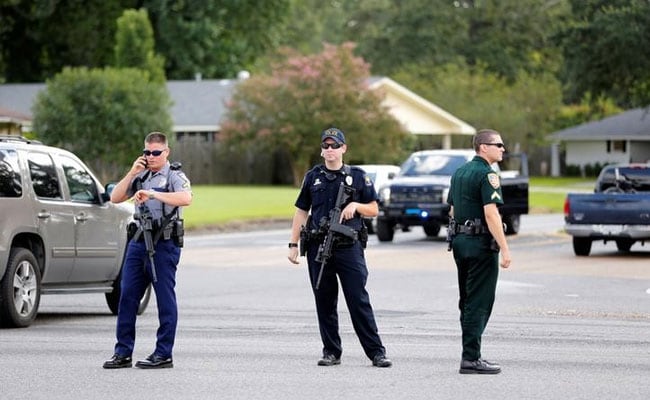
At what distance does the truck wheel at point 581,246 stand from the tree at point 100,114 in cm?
3317

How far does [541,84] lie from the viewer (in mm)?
87750

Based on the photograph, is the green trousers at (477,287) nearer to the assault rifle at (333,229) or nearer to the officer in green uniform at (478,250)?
the officer in green uniform at (478,250)

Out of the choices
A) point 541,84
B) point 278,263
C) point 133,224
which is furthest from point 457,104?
point 133,224

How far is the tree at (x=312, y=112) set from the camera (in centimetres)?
6400

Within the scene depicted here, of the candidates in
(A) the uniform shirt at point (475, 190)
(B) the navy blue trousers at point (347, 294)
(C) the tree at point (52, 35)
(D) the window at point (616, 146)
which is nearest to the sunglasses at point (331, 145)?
(B) the navy blue trousers at point (347, 294)

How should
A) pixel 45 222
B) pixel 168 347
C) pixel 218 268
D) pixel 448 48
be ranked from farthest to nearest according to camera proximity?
pixel 448 48 < pixel 218 268 < pixel 45 222 < pixel 168 347

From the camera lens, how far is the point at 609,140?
83125 millimetres

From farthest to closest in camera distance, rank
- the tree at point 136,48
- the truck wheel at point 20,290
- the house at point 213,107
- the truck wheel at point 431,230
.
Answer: the house at point 213,107 → the tree at point 136,48 → the truck wheel at point 431,230 → the truck wheel at point 20,290

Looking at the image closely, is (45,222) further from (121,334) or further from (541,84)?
(541,84)

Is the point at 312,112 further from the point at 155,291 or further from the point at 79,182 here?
the point at 155,291

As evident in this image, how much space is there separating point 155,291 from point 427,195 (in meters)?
19.6

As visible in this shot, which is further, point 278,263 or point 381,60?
point 381,60

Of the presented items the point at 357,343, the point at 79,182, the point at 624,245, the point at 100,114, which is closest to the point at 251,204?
the point at 100,114

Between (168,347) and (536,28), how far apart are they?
286ft
